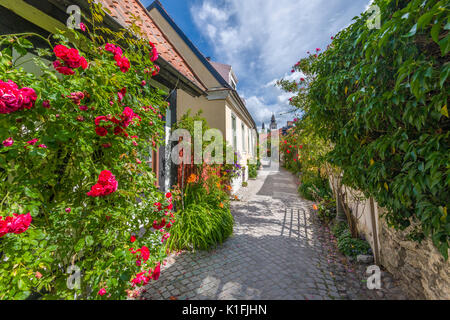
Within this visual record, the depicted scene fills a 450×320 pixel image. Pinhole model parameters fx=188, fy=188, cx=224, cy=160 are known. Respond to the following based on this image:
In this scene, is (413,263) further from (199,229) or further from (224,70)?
(224,70)

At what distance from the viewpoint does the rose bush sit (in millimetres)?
1161

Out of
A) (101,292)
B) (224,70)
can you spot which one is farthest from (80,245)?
(224,70)

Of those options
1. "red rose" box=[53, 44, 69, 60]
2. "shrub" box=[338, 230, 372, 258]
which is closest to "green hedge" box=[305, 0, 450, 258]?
"shrub" box=[338, 230, 372, 258]

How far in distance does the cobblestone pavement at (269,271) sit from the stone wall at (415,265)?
19 cm

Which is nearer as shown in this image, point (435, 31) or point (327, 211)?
point (435, 31)

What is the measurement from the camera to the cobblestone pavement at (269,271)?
2529mm

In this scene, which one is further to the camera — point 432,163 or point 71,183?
point 71,183

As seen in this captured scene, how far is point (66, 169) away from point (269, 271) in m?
3.05

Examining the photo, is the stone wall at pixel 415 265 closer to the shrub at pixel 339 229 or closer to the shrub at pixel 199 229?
the shrub at pixel 339 229

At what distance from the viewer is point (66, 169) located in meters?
1.63
